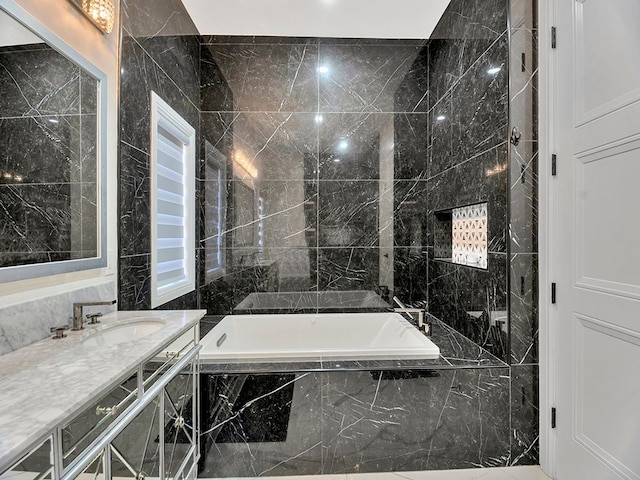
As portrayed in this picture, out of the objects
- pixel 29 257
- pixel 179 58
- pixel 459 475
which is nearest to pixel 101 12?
pixel 179 58

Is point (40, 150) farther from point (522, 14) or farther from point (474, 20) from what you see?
point (474, 20)

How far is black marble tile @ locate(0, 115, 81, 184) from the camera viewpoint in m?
1.14

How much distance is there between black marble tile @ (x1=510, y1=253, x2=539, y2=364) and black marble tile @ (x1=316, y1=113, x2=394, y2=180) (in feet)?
5.06

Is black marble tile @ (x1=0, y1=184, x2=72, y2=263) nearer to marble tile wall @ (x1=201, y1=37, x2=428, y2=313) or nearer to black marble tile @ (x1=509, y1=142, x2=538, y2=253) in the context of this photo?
marble tile wall @ (x1=201, y1=37, x2=428, y2=313)

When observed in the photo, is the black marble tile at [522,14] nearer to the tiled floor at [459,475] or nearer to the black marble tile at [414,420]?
the black marble tile at [414,420]

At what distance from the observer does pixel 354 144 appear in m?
3.12

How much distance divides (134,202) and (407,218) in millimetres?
2187

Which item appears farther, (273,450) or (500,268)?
(500,268)

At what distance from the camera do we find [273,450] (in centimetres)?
180

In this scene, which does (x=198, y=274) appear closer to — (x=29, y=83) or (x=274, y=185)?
(x=274, y=185)

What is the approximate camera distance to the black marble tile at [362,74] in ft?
10.1

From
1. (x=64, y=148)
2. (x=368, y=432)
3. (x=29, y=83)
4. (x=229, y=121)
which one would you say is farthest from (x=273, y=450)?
(x=229, y=121)

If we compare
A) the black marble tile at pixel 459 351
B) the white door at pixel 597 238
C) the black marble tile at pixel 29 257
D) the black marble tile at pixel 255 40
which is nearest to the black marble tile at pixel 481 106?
the white door at pixel 597 238

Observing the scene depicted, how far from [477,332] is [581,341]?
0.67m
